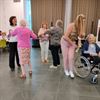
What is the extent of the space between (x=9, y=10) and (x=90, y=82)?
5.32 m

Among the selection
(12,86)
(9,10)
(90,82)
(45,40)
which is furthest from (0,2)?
(90,82)

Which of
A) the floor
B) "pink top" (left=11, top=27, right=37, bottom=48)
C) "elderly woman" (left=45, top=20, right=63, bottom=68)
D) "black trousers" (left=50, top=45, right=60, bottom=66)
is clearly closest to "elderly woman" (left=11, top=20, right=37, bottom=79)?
"pink top" (left=11, top=27, right=37, bottom=48)

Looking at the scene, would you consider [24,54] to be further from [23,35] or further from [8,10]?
[8,10]

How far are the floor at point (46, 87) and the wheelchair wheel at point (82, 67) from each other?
0.15m

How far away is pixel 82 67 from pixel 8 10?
4.97 m

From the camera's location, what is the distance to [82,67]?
156 inches

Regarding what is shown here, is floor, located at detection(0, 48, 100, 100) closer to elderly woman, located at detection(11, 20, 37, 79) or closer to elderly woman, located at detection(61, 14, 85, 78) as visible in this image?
elderly woman, located at detection(61, 14, 85, 78)

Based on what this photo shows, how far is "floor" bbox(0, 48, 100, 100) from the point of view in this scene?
3037 millimetres

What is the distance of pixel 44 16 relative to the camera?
819 centimetres

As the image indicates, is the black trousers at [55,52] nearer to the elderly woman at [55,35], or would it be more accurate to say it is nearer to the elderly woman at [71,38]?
the elderly woman at [55,35]

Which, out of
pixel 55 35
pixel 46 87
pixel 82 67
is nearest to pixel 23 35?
pixel 55 35

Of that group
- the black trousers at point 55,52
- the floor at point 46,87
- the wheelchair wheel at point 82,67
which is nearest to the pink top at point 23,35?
the floor at point 46,87

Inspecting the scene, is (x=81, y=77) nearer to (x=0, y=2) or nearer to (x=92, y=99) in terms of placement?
(x=92, y=99)

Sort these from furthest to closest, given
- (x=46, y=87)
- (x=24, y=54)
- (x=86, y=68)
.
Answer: (x=24, y=54), (x=86, y=68), (x=46, y=87)
